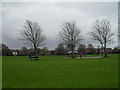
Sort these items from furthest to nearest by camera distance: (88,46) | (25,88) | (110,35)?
(88,46) < (110,35) < (25,88)

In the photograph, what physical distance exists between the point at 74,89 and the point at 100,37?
169 ft

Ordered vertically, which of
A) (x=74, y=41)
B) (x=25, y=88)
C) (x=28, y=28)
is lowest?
(x=25, y=88)

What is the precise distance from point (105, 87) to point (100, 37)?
50.9 meters

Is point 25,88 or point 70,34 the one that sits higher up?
point 70,34

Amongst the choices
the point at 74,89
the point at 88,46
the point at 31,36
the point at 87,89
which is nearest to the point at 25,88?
the point at 74,89

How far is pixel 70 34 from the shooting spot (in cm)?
5928

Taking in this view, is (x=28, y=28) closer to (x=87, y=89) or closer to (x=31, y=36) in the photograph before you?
(x=31, y=36)

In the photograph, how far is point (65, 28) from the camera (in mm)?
60875

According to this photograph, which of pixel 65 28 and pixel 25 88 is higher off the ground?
pixel 65 28

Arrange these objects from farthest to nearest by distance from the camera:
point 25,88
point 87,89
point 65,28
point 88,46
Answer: point 88,46
point 65,28
point 25,88
point 87,89

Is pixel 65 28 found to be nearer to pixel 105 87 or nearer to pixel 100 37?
pixel 100 37

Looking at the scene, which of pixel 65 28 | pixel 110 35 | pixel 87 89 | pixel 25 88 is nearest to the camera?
pixel 87 89

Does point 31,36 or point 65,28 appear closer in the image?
point 31,36

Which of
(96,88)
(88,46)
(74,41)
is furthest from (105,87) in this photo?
(88,46)
